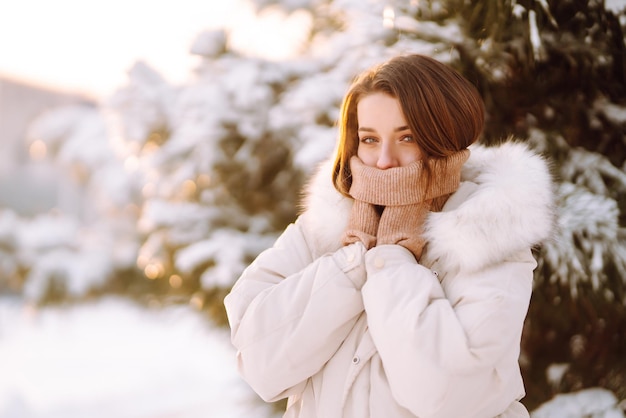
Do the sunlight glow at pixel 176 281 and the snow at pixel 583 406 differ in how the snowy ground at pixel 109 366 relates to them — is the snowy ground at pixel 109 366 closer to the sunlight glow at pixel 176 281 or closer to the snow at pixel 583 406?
the sunlight glow at pixel 176 281

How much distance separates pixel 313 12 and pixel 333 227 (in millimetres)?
2071

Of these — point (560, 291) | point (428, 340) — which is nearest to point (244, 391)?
point (560, 291)

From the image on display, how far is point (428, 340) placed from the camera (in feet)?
4.00

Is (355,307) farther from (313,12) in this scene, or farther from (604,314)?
(313,12)

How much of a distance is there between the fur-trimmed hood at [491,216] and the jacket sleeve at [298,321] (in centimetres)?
14

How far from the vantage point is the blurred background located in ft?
7.33

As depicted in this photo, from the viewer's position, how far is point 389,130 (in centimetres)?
140

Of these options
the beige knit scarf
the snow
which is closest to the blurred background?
the snow

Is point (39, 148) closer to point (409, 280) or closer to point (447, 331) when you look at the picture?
point (409, 280)

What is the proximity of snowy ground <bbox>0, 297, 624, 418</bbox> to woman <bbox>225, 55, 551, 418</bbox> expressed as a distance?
6.05 feet

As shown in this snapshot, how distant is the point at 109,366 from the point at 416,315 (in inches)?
181

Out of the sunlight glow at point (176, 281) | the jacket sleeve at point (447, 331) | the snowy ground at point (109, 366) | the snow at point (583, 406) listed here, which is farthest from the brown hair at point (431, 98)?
the snowy ground at point (109, 366)

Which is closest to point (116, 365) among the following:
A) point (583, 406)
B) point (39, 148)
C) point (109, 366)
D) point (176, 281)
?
point (109, 366)

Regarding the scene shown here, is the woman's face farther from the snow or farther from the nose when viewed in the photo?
the snow
